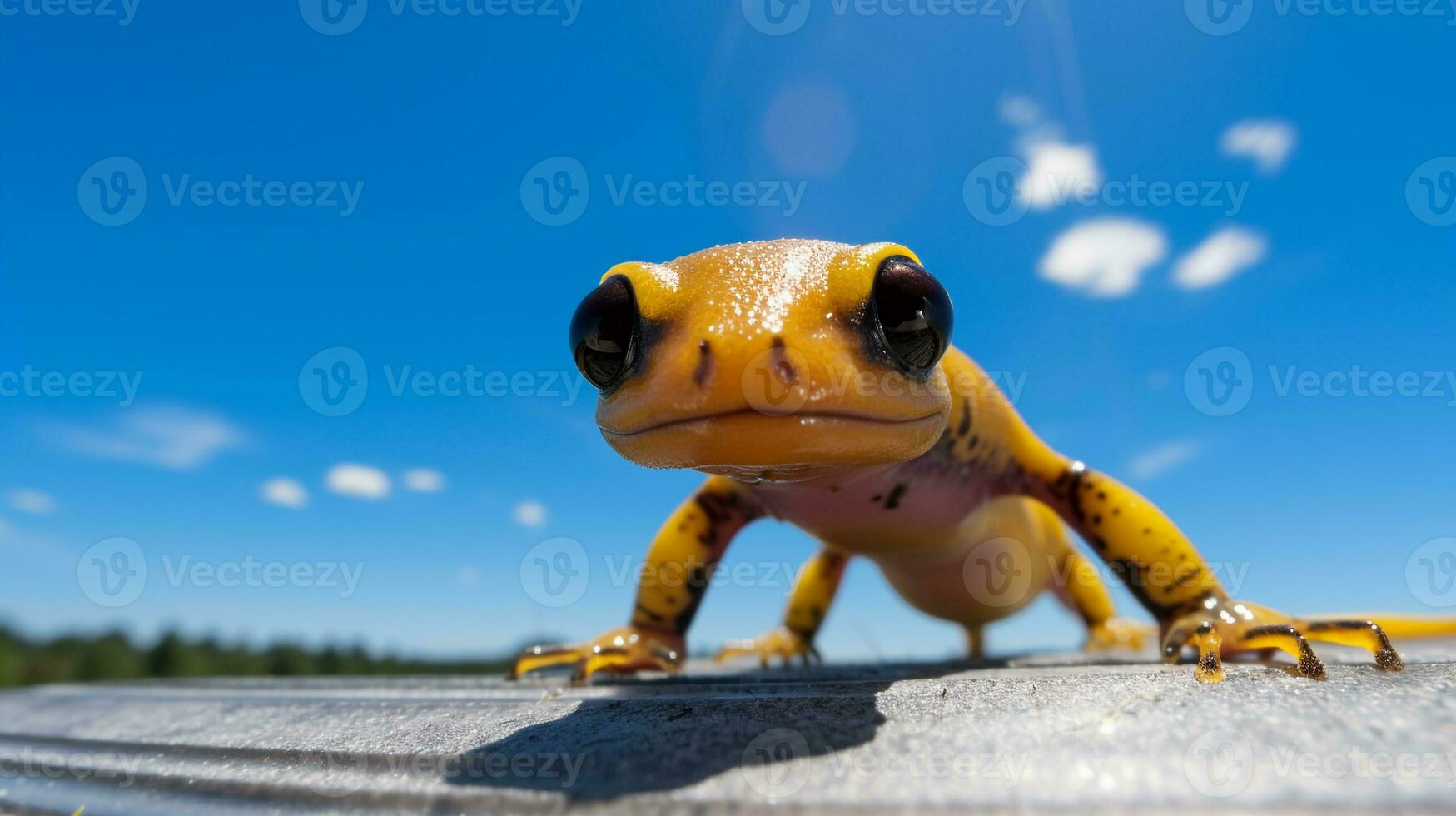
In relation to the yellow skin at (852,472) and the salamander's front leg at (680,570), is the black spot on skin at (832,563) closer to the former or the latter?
the yellow skin at (852,472)

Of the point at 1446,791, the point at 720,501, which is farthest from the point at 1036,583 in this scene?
the point at 1446,791

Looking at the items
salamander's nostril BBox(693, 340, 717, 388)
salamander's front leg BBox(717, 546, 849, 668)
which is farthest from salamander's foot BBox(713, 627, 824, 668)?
salamander's nostril BBox(693, 340, 717, 388)

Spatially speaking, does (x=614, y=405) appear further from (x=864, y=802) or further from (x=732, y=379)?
(x=864, y=802)

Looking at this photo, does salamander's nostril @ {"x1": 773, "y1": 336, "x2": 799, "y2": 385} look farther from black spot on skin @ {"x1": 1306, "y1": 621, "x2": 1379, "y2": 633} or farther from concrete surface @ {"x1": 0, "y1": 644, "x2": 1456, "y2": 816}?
black spot on skin @ {"x1": 1306, "y1": 621, "x2": 1379, "y2": 633}

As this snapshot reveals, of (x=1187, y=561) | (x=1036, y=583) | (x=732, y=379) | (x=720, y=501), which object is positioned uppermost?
(x=732, y=379)

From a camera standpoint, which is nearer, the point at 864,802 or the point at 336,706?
the point at 864,802

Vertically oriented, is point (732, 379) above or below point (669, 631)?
above

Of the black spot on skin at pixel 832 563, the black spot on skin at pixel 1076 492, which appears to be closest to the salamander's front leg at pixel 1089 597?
the black spot on skin at pixel 832 563

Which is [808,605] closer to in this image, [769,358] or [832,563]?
[832,563]
